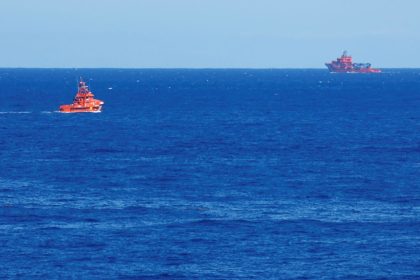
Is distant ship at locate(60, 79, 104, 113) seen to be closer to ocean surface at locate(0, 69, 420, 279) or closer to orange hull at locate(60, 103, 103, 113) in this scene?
orange hull at locate(60, 103, 103, 113)

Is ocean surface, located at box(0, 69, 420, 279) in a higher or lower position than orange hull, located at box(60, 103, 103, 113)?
higher

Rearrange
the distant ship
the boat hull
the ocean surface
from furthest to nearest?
1. the boat hull
2. the distant ship
3. the ocean surface

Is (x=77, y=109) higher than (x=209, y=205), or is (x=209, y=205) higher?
(x=209, y=205)

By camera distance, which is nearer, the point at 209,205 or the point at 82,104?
the point at 209,205

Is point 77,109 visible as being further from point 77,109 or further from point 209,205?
point 209,205

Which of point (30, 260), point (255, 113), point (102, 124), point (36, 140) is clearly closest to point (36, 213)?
point (30, 260)

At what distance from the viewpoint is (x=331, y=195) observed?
83.9 m

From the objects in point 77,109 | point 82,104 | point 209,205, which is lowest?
point 77,109

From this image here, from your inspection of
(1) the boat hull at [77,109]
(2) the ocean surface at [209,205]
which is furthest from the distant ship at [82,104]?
(2) the ocean surface at [209,205]

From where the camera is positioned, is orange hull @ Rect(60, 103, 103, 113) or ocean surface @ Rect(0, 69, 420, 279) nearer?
ocean surface @ Rect(0, 69, 420, 279)

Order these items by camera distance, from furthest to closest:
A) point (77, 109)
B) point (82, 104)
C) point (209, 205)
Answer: point (82, 104)
point (77, 109)
point (209, 205)

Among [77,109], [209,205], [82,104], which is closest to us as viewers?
[209,205]

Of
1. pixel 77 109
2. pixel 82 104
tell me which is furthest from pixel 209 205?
pixel 82 104

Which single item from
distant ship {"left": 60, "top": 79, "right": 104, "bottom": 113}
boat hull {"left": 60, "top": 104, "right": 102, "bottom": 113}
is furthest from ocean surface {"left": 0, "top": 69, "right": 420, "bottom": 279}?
boat hull {"left": 60, "top": 104, "right": 102, "bottom": 113}
